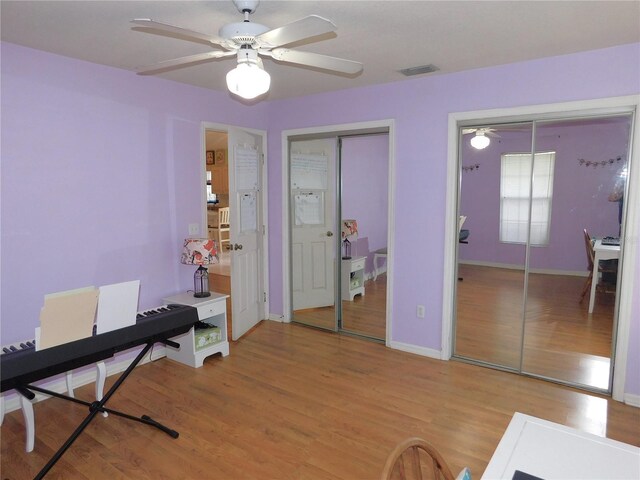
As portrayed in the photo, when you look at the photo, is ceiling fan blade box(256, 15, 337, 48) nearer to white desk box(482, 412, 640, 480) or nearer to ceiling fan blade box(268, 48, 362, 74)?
ceiling fan blade box(268, 48, 362, 74)

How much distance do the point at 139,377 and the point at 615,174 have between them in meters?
4.06

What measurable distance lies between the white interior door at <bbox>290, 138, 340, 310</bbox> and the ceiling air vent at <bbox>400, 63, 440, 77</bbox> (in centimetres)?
128

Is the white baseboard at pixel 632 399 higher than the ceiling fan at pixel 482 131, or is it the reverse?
the ceiling fan at pixel 482 131

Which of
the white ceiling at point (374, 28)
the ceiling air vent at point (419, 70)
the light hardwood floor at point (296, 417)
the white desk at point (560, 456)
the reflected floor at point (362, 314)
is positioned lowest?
the light hardwood floor at point (296, 417)

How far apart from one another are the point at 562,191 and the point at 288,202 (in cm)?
266

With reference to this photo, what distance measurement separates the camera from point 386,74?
3.51 m

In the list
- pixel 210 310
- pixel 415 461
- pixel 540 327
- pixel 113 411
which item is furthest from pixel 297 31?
pixel 540 327

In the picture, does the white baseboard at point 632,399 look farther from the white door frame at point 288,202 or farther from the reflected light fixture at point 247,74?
the reflected light fixture at point 247,74

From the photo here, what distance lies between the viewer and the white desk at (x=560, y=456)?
119 cm

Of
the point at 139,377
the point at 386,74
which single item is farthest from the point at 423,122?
the point at 139,377

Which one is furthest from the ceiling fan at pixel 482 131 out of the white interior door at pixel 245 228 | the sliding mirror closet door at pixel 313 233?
the white interior door at pixel 245 228

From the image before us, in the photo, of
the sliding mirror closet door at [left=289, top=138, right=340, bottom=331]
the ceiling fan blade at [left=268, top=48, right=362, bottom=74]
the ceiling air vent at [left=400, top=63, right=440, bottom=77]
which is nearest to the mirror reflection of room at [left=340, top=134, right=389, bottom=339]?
the sliding mirror closet door at [left=289, top=138, right=340, bottom=331]

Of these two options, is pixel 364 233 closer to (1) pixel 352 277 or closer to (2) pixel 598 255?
(1) pixel 352 277

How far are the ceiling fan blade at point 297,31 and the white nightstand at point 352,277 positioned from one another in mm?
3080
